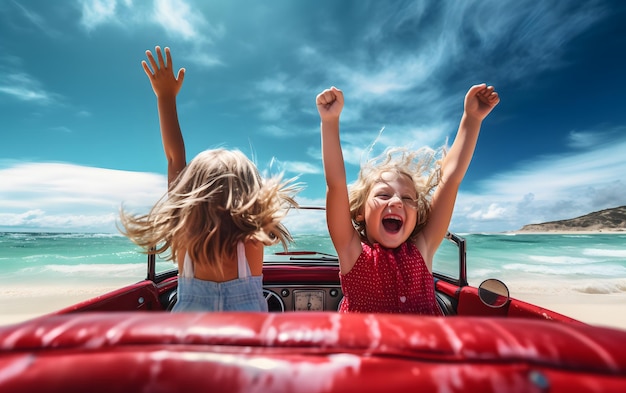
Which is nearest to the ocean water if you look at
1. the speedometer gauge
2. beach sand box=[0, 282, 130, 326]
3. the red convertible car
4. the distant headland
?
beach sand box=[0, 282, 130, 326]

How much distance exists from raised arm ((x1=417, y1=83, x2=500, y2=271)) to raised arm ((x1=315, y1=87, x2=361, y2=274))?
51cm

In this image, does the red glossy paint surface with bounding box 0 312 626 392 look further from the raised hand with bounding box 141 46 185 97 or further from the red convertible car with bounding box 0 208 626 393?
the raised hand with bounding box 141 46 185 97

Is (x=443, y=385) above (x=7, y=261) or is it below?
above

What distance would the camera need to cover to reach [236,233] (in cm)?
161

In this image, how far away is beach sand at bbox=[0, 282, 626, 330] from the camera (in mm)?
6926

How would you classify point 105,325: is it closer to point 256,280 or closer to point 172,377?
point 172,377

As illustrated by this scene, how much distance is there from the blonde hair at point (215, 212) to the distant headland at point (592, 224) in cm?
6848

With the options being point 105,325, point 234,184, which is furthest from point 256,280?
point 105,325

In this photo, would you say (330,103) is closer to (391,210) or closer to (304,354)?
(391,210)

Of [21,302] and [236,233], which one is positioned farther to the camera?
[21,302]

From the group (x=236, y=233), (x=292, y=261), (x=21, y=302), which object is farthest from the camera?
(x=21, y=302)

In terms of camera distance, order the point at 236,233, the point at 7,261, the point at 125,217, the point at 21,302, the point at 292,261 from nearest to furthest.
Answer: the point at 236,233
the point at 125,217
the point at 292,261
the point at 21,302
the point at 7,261

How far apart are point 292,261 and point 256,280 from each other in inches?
63.1

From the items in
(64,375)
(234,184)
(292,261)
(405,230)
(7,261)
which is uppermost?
(234,184)
